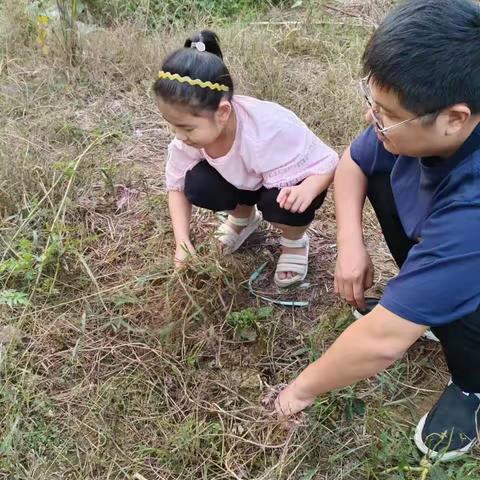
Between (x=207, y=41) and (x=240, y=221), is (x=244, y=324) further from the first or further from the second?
(x=207, y=41)

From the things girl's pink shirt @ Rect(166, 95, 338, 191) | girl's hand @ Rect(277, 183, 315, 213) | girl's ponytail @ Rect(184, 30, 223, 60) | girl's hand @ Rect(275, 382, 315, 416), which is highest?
girl's ponytail @ Rect(184, 30, 223, 60)

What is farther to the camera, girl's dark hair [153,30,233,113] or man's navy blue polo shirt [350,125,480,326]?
girl's dark hair [153,30,233,113]

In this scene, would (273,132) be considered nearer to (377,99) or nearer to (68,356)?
(377,99)

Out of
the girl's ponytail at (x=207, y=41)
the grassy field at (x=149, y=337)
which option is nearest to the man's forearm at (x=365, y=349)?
the grassy field at (x=149, y=337)

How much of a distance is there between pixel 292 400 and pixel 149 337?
0.45 m

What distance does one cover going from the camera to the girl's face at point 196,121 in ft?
4.96

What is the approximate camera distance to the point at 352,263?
1.49 m

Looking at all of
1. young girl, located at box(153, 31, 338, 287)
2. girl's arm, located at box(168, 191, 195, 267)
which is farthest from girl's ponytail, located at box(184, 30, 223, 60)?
girl's arm, located at box(168, 191, 195, 267)

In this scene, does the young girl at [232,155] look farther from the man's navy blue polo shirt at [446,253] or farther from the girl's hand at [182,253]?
the man's navy blue polo shirt at [446,253]

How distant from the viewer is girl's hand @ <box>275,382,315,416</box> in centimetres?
143

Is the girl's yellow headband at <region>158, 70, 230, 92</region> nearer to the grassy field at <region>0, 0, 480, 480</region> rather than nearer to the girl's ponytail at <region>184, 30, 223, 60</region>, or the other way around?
the girl's ponytail at <region>184, 30, 223, 60</region>

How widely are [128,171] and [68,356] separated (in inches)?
33.8

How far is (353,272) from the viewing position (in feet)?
4.86

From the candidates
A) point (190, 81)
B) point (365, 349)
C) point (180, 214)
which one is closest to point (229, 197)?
point (180, 214)
